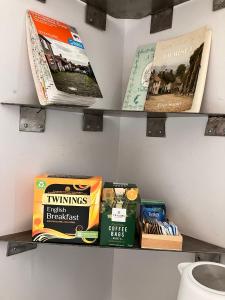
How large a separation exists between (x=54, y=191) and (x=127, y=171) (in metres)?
0.41

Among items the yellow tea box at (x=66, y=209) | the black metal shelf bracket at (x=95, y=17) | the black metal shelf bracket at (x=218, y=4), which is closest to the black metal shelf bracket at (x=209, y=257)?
the yellow tea box at (x=66, y=209)

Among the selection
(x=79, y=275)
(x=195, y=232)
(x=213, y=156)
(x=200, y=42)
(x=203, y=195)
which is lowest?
(x=79, y=275)

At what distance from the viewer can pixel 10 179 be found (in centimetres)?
85

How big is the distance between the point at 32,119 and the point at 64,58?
0.71 feet

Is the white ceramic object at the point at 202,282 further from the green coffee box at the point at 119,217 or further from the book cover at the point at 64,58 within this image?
the book cover at the point at 64,58

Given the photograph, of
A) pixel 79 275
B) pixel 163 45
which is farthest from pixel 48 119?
pixel 79 275

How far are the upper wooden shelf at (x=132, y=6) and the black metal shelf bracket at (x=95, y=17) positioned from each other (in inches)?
0.5

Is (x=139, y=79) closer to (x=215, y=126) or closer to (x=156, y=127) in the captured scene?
(x=156, y=127)

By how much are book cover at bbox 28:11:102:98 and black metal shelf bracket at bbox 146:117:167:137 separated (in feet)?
0.92

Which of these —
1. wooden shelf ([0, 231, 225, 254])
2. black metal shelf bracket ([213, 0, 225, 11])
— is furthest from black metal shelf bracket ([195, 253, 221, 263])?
black metal shelf bracket ([213, 0, 225, 11])

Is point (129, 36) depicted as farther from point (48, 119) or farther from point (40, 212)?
point (40, 212)

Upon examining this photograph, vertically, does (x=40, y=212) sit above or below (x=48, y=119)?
below

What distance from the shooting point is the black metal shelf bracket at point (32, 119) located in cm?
86

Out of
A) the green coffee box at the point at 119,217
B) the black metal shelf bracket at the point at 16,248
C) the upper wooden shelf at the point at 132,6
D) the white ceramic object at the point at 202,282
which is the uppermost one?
the upper wooden shelf at the point at 132,6
